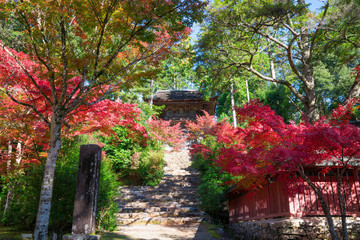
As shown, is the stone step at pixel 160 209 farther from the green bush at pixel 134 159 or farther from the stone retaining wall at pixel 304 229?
the stone retaining wall at pixel 304 229

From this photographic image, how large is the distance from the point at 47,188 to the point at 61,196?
1536 millimetres

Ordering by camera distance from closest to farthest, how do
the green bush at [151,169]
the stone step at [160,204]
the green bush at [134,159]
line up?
the stone step at [160,204]
the green bush at [151,169]
the green bush at [134,159]

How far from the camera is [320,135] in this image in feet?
14.0

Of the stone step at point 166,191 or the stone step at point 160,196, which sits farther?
the stone step at point 166,191

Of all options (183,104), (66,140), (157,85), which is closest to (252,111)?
(66,140)

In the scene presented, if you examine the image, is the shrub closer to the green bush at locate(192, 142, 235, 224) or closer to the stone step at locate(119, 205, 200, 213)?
the green bush at locate(192, 142, 235, 224)

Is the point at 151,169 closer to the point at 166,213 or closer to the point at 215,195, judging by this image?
the point at 166,213

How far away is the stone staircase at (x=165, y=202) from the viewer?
854 centimetres

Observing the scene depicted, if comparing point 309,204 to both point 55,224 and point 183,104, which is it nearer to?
point 55,224

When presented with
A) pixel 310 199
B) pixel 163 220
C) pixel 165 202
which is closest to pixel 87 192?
pixel 163 220

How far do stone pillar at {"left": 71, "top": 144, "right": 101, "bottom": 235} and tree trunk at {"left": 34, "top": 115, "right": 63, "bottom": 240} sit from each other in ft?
2.25

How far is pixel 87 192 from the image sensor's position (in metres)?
3.95

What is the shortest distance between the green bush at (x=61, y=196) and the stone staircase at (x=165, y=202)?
2521mm

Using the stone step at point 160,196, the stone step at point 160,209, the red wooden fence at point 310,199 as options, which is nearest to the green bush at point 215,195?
the stone step at point 160,209
